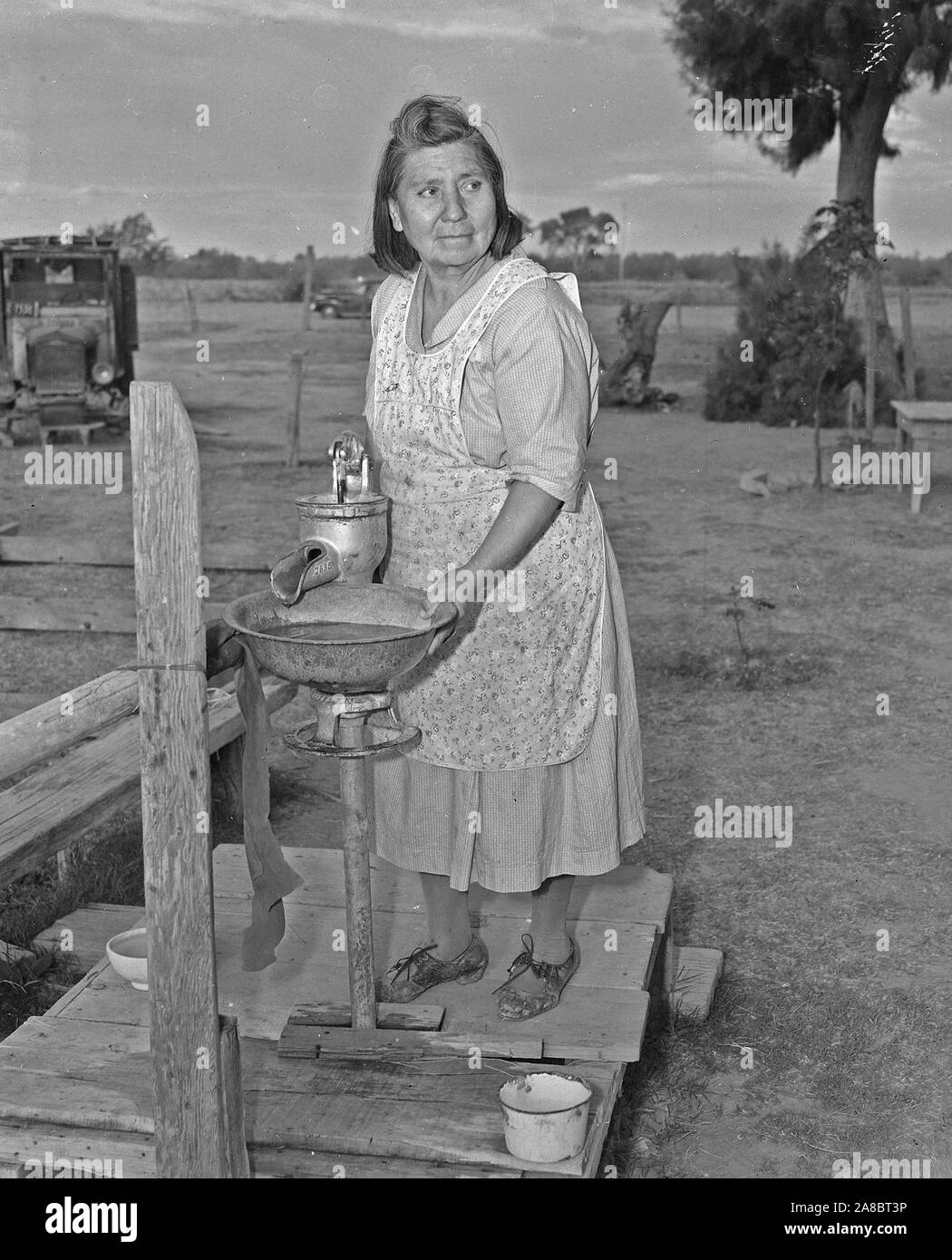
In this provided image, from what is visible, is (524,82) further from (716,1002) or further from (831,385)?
(716,1002)

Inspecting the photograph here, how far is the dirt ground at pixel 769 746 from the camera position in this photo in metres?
3.18

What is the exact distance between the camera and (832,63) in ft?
47.0

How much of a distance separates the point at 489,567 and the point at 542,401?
0.29m

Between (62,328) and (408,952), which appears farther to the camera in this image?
(62,328)

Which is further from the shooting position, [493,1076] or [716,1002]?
[716,1002]

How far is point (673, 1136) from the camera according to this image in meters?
3.04

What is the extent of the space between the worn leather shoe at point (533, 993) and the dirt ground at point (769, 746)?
0.95 ft

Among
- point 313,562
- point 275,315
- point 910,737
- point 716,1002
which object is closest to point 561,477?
point 313,562

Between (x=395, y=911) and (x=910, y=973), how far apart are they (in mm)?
1414

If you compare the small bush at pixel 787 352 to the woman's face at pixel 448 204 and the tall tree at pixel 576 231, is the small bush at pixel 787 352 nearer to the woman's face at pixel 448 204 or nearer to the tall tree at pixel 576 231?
the tall tree at pixel 576 231

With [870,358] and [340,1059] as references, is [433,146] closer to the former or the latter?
[340,1059]

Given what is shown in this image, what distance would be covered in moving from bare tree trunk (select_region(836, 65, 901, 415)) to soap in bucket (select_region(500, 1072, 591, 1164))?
41.7ft

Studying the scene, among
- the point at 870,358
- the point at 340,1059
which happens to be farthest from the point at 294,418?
the point at 340,1059
